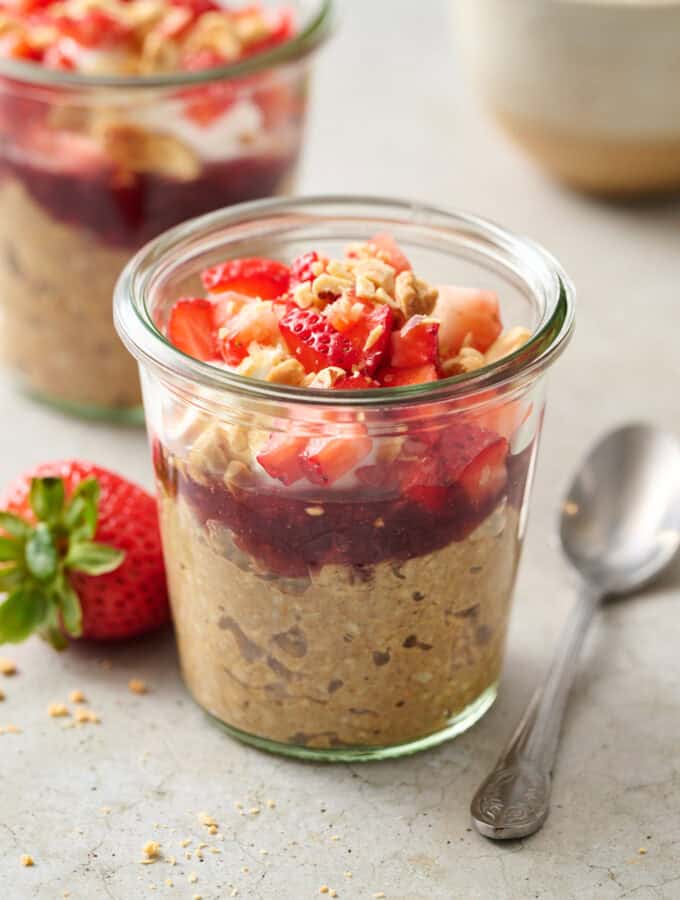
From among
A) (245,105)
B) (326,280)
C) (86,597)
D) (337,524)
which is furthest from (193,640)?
(245,105)

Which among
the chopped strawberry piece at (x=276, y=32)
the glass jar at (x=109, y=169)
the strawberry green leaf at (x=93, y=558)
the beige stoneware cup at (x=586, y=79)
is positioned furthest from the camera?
the beige stoneware cup at (x=586, y=79)

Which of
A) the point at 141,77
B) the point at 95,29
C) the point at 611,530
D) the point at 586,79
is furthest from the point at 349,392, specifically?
the point at 586,79

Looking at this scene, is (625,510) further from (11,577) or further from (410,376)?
(11,577)

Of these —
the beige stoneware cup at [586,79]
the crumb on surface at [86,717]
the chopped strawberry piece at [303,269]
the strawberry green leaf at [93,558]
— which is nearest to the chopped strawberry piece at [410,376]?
the chopped strawberry piece at [303,269]

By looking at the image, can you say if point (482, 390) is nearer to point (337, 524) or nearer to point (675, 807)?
point (337, 524)

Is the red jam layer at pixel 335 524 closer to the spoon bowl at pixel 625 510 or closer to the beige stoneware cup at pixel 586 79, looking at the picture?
the spoon bowl at pixel 625 510

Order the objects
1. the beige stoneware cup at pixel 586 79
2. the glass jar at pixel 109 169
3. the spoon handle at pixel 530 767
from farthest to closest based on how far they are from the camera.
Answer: the beige stoneware cup at pixel 586 79, the glass jar at pixel 109 169, the spoon handle at pixel 530 767

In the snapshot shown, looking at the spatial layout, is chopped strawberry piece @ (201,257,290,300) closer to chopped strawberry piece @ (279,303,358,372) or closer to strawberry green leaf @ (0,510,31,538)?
chopped strawberry piece @ (279,303,358,372)
